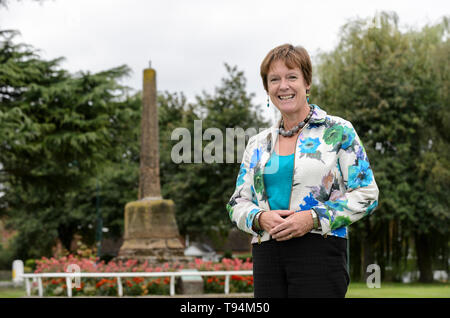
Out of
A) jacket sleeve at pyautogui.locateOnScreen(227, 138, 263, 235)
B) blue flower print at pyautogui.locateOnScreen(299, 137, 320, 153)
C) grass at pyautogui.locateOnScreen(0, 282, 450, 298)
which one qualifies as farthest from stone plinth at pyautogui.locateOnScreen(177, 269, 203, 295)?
blue flower print at pyautogui.locateOnScreen(299, 137, 320, 153)

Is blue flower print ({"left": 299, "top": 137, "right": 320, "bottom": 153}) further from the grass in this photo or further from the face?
the grass

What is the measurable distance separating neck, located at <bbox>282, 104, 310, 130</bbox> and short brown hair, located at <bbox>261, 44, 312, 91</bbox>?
0.46ft

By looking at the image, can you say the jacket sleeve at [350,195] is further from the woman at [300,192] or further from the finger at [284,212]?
the finger at [284,212]

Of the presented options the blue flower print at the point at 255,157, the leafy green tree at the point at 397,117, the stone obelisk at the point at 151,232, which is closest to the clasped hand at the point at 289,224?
the blue flower print at the point at 255,157

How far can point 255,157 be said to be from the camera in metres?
2.87

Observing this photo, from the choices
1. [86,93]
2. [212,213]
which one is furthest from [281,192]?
[212,213]

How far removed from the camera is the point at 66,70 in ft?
77.4

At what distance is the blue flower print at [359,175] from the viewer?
8.43 feet

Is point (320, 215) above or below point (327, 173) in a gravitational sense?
below

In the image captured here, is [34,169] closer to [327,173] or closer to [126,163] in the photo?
[126,163]

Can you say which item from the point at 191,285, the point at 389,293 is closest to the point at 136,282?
the point at 191,285

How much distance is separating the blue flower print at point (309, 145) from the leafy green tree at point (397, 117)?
25.3 metres
